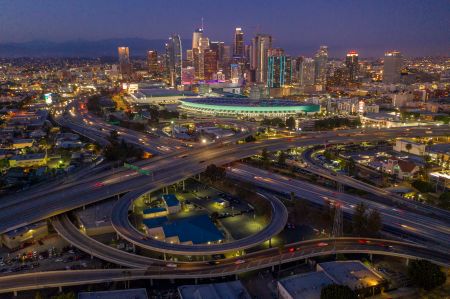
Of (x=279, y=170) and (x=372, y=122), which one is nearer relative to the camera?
(x=279, y=170)

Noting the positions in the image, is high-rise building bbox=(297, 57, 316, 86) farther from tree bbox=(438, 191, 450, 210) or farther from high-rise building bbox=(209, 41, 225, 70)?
tree bbox=(438, 191, 450, 210)

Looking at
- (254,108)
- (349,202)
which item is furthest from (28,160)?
(254,108)

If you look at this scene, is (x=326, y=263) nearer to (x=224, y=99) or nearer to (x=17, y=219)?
(x=17, y=219)

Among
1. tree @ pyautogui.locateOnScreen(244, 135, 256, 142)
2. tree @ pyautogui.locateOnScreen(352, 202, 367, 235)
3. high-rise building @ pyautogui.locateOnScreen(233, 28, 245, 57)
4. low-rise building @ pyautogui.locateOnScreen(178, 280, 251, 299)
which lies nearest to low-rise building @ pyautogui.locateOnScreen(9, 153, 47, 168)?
tree @ pyautogui.locateOnScreen(244, 135, 256, 142)

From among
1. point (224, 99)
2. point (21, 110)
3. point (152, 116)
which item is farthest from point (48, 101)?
point (224, 99)

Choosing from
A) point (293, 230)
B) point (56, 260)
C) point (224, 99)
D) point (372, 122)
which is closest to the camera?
point (56, 260)

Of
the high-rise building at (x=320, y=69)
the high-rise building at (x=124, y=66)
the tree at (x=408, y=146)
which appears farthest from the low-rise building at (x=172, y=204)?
the high-rise building at (x=124, y=66)
